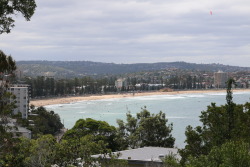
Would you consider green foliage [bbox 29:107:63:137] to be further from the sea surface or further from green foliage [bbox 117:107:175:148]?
green foliage [bbox 117:107:175:148]

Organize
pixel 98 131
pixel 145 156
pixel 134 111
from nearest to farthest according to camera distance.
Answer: pixel 145 156
pixel 98 131
pixel 134 111

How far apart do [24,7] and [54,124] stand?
141 feet

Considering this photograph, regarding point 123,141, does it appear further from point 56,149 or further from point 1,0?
point 1,0

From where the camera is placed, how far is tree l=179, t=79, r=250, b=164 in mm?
11516

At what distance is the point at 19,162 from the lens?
9.77 meters

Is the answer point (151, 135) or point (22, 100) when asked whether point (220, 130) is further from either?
point (22, 100)

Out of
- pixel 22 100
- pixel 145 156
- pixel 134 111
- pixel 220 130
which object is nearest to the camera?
pixel 220 130

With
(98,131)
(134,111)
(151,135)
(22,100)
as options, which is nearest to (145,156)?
(151,135)

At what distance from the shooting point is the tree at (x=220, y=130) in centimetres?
1152

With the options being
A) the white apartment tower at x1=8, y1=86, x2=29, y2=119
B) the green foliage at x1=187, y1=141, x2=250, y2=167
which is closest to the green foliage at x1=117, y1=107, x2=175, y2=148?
the green foliage at x1=187, y1=141, x2=250, y2=167

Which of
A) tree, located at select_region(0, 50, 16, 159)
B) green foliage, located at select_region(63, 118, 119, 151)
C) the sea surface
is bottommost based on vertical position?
the sea surface

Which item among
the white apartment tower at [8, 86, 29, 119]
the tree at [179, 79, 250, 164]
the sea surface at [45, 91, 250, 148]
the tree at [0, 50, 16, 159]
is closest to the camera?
the tree at [0, 50, 16, 159]

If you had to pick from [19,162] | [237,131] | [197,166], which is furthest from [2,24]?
[237,131]

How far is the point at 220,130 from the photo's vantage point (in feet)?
38.4
